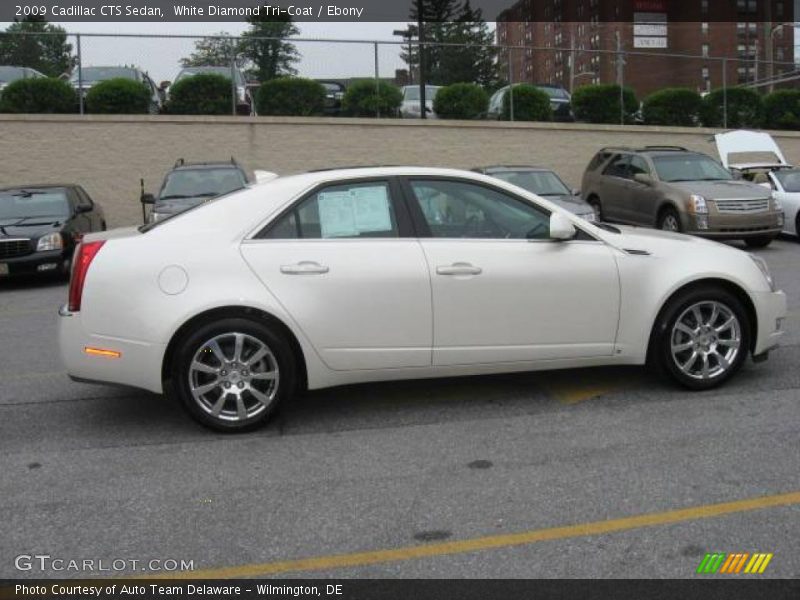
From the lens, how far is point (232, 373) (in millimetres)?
5148

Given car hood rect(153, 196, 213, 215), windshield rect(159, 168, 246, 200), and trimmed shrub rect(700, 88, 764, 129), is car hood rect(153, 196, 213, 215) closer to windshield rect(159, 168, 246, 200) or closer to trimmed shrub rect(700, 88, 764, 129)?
windshield rect(159, 168, 246, 200)

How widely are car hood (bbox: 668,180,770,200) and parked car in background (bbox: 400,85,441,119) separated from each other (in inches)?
359

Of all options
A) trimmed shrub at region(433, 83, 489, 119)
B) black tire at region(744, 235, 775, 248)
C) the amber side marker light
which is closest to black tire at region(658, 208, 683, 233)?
black tire at region(744, 235, 775, 248)

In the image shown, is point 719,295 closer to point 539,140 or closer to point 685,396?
point 685,396

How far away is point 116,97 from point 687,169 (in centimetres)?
1221

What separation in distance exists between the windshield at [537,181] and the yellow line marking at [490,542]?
10.9 m

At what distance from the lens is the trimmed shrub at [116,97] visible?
19.7 m

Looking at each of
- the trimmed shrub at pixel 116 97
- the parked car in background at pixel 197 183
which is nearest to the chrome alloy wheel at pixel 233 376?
the parked car in background at pixel 197 183

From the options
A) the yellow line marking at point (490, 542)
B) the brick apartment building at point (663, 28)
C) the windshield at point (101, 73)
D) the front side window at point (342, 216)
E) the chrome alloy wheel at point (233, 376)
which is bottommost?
the yellow line marking at point (490, 542)

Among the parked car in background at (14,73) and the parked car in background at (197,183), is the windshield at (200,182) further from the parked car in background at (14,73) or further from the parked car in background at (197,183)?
the parked car in background at (14,73)

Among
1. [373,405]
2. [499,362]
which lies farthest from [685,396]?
[373,405]

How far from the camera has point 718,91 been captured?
2484 cm

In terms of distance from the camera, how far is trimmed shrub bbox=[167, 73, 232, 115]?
20344 mm

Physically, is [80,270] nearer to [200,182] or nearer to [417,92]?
[200,182]
